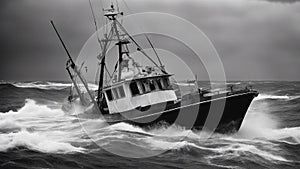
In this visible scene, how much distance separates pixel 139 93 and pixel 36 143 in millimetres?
8175

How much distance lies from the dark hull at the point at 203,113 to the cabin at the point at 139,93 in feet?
4.07

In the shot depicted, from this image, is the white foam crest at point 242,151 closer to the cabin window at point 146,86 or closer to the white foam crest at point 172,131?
the white foam crest at point 172,131

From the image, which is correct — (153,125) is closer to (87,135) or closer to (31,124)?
(87,135)

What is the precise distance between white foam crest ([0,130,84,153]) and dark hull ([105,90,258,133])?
583 centimetres

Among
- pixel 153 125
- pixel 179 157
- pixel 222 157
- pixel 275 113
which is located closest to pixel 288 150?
pixel 222 157

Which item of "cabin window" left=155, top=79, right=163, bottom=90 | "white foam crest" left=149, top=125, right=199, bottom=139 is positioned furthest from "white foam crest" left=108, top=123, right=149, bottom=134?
"cabin window" left=155, top=79, right=163, bottom=90

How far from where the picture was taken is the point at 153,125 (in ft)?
75.0

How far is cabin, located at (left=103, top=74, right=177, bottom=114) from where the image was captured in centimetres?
2434

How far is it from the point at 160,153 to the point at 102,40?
483 inches

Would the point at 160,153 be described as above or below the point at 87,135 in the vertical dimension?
below

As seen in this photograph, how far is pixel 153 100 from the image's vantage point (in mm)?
24422

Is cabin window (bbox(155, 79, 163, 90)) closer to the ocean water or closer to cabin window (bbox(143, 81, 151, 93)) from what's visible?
cabin window (bbox(143, 81, 151, 93))

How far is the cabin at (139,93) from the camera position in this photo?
2434 centimetres

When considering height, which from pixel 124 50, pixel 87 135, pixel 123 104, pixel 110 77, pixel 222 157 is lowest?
pixel 222 157
